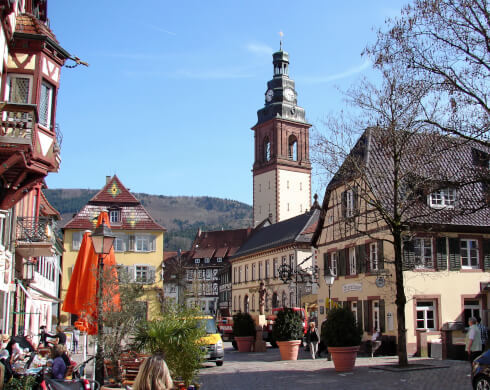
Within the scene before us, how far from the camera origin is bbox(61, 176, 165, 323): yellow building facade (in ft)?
179

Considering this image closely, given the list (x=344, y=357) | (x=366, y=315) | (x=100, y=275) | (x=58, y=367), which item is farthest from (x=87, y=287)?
(x=366, y=315)

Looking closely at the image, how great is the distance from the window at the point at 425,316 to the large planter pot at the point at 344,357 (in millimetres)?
8244

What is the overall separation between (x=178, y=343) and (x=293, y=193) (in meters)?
85.3

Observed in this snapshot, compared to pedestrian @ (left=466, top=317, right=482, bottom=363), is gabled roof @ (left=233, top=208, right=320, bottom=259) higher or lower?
higher

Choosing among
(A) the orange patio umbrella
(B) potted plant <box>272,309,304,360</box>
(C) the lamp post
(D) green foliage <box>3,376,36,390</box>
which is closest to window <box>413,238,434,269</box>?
(B) potted plant <box>272,309,304,360</box>

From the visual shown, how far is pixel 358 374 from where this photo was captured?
1928cm

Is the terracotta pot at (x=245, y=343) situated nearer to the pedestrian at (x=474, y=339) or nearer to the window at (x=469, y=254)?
the window at (x=469, y=254)

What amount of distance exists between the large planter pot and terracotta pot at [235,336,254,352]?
1240cm

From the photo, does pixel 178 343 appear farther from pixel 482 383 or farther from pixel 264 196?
pixel 264 196

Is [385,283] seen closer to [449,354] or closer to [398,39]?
[449,354]

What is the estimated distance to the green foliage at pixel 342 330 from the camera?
65.5 feet

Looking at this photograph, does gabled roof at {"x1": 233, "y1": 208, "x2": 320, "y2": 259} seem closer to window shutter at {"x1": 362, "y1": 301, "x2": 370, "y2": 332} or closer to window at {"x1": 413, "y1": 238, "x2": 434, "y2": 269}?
window shutter at {"x1": 362, "y1": 301, "x2": 370, "y2": 332}

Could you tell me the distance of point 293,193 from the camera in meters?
97.4

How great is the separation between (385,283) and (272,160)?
7132 centimetres
